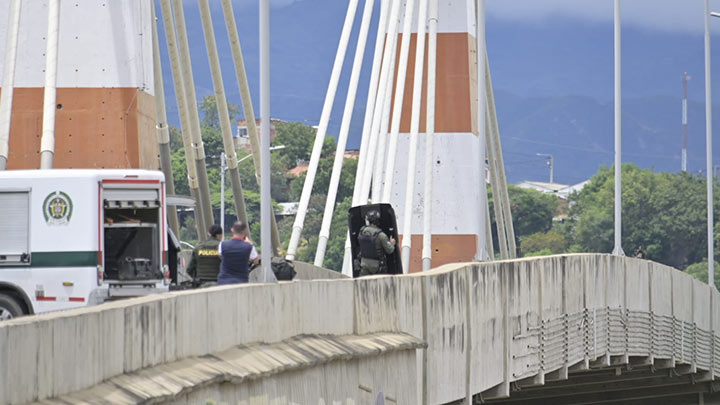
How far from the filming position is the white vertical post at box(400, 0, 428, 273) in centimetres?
3422

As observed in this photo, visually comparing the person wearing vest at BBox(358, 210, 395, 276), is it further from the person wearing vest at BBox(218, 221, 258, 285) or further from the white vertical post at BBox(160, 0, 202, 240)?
the white vertical post at BBox(160, 0, 202, 240)

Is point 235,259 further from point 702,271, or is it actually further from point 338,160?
point 702,271

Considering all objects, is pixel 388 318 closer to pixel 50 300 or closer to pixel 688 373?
pixel 50 300

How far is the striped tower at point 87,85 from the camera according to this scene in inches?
1062

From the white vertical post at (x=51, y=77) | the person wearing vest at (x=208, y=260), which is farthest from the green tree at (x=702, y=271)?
the person wearing vest at (x=208, y=260)

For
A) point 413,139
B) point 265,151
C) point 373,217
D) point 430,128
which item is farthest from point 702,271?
point 265,151

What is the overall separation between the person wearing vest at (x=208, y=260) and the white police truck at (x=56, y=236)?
3.16 ft

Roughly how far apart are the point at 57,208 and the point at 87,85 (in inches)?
299

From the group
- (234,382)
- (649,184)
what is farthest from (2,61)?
(649,184)

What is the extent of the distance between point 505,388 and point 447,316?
3.95 m

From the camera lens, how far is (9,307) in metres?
19.3

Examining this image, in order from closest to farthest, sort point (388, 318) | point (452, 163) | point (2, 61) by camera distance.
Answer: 1. point (388, 318)
2. point (2, 61)
3. point (452, 163)

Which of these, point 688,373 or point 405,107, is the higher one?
point 405,107

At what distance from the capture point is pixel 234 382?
39.9 feet
